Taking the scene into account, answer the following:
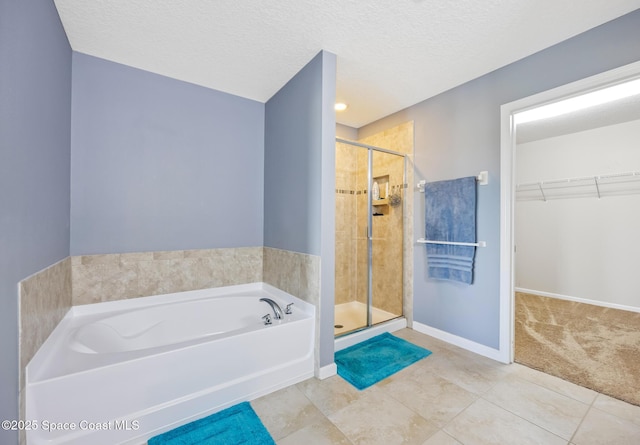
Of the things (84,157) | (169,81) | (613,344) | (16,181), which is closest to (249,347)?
(16,181)

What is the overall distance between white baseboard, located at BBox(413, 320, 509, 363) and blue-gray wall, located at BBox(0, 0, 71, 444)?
2.95 metres

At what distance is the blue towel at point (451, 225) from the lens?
93.8 inches

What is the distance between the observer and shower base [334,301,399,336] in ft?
9.18

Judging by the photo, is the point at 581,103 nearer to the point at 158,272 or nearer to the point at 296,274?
the point at 296,274

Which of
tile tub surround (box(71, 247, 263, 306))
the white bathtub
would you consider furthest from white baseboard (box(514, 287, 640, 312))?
tile tub surround (box(71, 247, 263, 306))

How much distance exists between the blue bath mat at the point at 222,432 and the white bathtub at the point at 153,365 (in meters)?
0.05

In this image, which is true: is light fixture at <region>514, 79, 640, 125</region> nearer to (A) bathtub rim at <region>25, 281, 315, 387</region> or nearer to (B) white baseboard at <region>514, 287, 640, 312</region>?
(B) white baseboard at <region>514, 287, 640, 312</region>

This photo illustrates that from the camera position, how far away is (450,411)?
64.0 inches

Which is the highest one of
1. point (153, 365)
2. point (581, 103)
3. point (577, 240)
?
point (581, 103)

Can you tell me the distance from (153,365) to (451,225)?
2.56 metres

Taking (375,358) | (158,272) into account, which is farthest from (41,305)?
(375,358)

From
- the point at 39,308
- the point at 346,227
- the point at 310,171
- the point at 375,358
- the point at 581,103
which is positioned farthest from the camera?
the point at 346,227

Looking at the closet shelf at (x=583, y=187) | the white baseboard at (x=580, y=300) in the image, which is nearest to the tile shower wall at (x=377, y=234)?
the white baseboard at (x=580, y=300)

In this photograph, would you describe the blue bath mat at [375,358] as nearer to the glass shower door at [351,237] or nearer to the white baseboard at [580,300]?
the glass shower door at [351,237]
